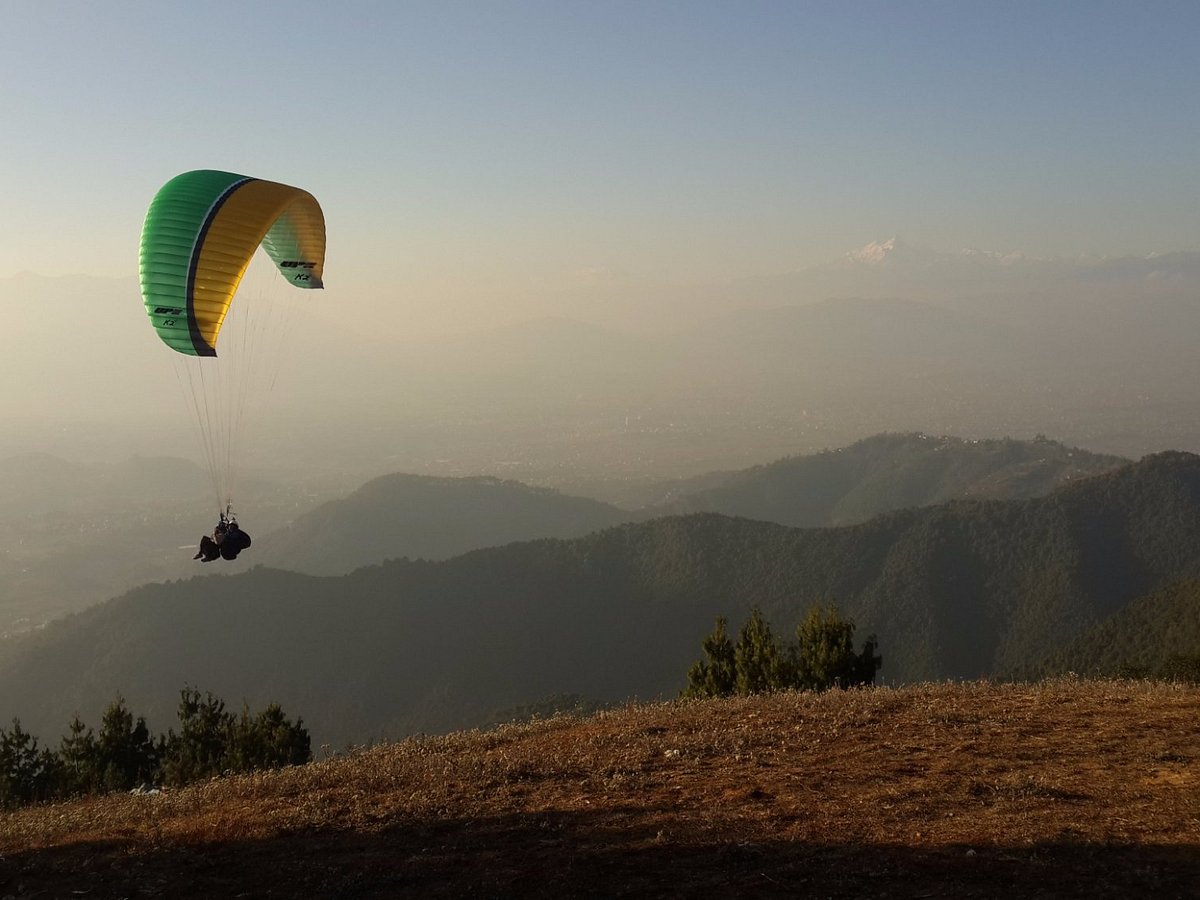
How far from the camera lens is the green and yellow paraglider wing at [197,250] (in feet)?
62.7

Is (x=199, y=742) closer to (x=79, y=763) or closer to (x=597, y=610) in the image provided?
(x=79, y=763)

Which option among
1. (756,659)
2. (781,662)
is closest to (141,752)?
(756,659)

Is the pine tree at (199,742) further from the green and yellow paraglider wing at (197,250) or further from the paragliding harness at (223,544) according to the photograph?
the green and yellow paraglider wing at (197,250)

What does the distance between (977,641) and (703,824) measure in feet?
455

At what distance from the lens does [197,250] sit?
19.2 meters

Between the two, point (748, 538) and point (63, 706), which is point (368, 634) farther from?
point (748, 538)

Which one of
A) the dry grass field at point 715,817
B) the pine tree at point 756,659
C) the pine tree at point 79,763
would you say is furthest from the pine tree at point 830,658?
the pine tree at point 79,763

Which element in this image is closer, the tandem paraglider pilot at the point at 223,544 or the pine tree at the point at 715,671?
the tandem paraglider pilot at the point at 223,544

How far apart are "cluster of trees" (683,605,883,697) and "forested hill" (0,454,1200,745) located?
323 feet

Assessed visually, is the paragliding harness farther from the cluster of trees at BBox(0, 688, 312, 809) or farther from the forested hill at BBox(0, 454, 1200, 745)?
the forested hill at BBox(0, 454, 1200, 745)

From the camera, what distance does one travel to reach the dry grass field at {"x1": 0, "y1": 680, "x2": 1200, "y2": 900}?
938cm

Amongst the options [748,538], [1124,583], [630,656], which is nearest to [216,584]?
[630,656]

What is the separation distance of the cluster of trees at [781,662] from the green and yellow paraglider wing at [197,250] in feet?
66.2

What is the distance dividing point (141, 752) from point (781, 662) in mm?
26511
